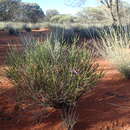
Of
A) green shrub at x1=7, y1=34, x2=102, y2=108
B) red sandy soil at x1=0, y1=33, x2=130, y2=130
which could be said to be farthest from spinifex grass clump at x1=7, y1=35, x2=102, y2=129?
red sandy soil at x1=0, y1=33, x2=130, y2=130

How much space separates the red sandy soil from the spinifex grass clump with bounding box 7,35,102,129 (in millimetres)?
279

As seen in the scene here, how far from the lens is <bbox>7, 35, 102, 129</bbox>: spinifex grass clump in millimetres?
4465

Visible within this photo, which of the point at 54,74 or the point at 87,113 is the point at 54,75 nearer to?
the point at 54,74

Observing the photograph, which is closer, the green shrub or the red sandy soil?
the red sandy soil

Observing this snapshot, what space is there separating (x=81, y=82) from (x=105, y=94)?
A: 100 cm

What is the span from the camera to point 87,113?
4672 millimetres

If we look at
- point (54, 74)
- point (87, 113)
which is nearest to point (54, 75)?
point (54, 74)

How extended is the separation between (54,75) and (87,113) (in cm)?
80

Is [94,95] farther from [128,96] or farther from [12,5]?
[12,5]

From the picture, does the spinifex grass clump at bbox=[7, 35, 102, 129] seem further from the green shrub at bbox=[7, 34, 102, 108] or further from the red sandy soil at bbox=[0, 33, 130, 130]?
the red sandy soil at bbox=[0, 33, 130, 130]

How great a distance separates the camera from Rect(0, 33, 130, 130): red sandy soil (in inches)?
169

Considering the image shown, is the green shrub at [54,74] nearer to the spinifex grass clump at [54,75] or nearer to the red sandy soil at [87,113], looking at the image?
the spinifex grass clump at [54,75]

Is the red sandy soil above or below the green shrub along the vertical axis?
below

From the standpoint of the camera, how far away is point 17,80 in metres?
4.86
